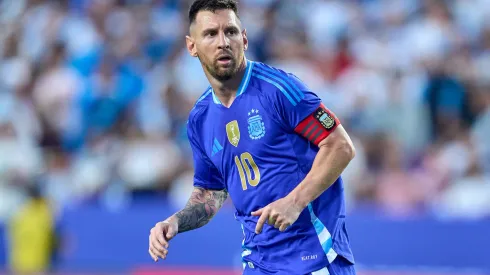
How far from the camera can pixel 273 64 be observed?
12.4 metres

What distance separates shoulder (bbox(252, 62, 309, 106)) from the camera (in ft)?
16.4

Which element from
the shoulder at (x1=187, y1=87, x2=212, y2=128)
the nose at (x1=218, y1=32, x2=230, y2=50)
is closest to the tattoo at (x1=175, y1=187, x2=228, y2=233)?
the shoulder at (x1=187, y1=87, x2=212, y2=128)

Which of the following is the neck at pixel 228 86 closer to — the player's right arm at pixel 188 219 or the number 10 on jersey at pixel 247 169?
the number 10 on jersey at pixel 247 169

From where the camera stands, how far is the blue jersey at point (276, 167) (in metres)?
5.08

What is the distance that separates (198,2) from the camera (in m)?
5.23

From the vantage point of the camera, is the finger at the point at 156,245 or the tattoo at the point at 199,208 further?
the tattoo at the point at 199,208

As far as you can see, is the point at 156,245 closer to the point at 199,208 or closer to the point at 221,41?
the point at 199,208

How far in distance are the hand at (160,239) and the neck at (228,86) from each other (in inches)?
31.0

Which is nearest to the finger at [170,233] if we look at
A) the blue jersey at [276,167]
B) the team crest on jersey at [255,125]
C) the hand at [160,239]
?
the hand at [160,239]

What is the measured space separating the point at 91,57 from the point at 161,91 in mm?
1514

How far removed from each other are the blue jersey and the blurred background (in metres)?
→ 5.50

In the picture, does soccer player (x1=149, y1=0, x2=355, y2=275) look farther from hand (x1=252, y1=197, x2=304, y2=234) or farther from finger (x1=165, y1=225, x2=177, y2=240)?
hand (x1=252, y1=197, x2=304, y2=234)

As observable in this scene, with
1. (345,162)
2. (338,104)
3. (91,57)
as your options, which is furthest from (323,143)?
(91,57)

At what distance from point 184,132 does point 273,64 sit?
1.58 m
